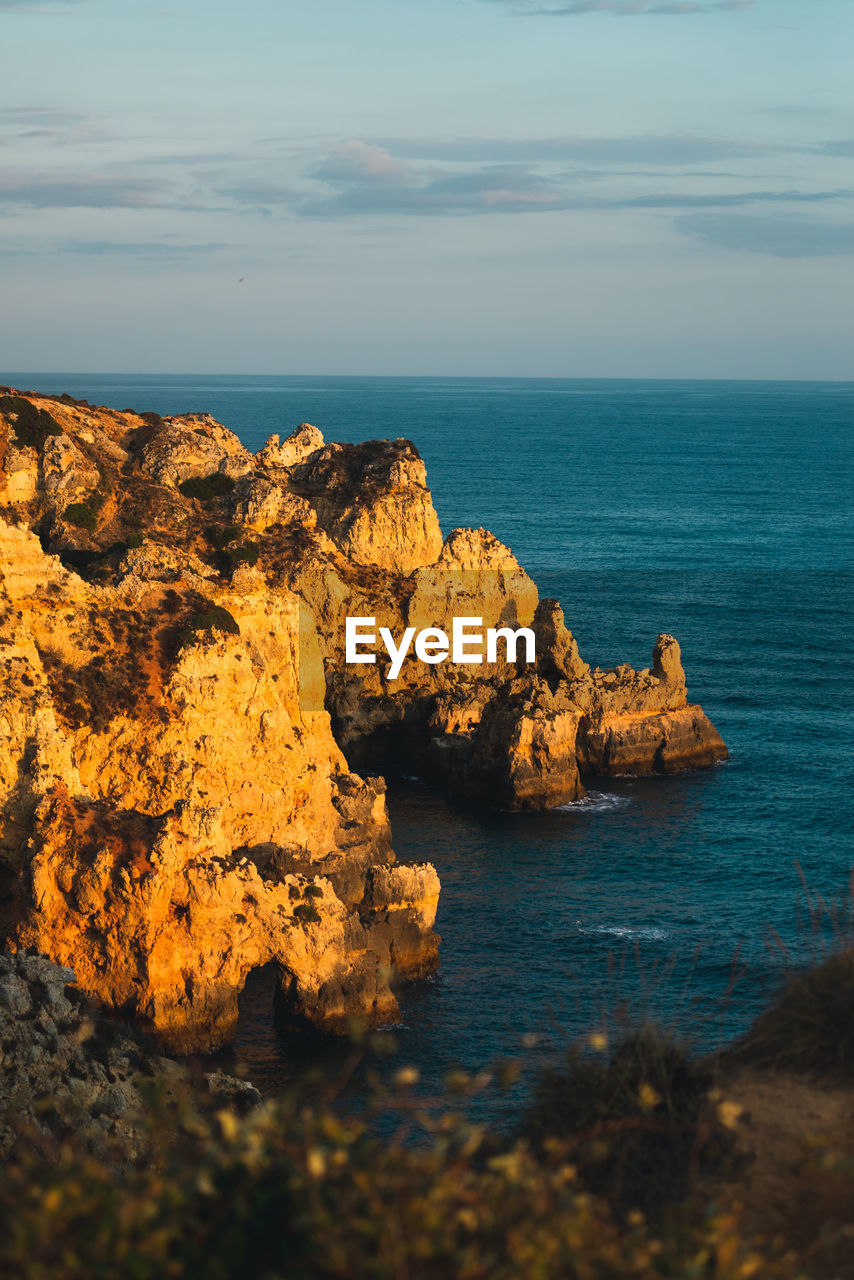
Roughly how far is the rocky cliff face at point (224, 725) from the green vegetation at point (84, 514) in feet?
0.52

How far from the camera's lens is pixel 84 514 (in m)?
64.2

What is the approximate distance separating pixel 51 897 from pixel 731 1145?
1117 inches

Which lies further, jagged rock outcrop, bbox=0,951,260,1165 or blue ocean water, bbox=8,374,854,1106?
blue ocean water, bbox=8,374,854,1106

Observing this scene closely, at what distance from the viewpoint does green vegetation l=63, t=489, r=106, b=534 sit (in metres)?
63.9

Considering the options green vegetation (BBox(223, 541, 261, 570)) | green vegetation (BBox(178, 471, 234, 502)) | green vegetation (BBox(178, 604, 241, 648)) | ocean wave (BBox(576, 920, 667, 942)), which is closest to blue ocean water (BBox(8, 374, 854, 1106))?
ocean wave (BBox(576, 920, 667, 942))

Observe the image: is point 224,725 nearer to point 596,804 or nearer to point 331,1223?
point 596,804

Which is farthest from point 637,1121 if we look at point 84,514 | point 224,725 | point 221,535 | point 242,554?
point 221,535

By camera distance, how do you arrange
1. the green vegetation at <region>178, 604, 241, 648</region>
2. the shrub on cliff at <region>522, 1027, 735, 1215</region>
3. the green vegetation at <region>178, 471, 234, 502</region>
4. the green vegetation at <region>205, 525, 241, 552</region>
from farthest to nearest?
the green vegetation at <region>178, 471, 234, 502</region> → the green vegetation at <region>205, 525, 241, 552</region> → the green vegetation at <region>178, 604, 241, 648</region> → the shrub on cliff at <region>522, 1027, 735, 1215</region>

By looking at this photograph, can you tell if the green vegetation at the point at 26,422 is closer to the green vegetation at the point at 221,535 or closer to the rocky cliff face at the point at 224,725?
the rocky cliff face at the point at 224,725

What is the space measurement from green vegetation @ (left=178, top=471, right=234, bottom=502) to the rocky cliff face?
14 centimetres

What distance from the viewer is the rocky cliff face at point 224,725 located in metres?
40.0

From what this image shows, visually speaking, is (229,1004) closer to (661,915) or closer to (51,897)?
(51,897)

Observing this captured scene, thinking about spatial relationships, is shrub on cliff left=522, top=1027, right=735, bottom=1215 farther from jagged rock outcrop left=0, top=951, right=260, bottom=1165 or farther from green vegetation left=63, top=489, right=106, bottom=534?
green vegetation left=63, top=489, right=106, bottom=534

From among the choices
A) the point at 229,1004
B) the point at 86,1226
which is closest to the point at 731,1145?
the point at 86,1226
